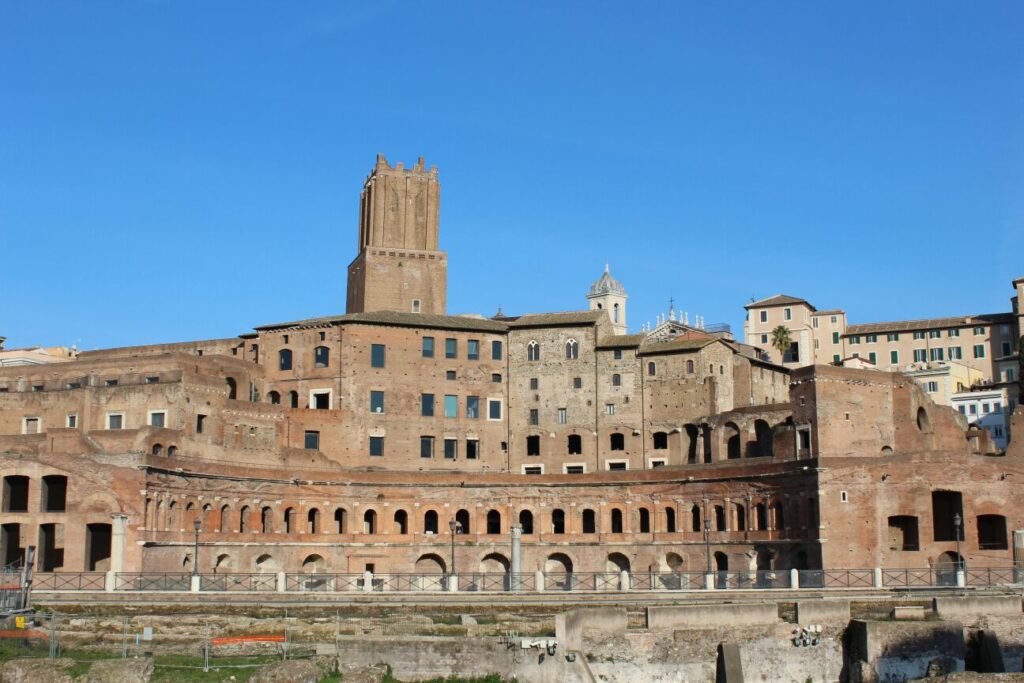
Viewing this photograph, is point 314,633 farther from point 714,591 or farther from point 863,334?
point 863,334

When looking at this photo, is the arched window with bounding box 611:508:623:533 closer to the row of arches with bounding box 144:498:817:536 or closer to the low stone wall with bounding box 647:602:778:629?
the row of arches with bounding box 144:498:817:536

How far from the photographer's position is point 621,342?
7606 centimetres

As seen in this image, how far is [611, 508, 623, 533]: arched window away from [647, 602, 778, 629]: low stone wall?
30.5 meters

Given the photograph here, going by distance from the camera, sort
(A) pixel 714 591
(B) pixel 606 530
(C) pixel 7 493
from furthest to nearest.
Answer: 1. (B) pixel 606 530
2. (C) pixel 7 493
3. (A) pixel 714 591

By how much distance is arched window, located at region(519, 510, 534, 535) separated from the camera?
239ft

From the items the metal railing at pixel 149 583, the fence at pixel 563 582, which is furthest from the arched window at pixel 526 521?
the metal railing at pixel 149 583

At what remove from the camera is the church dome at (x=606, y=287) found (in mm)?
135250

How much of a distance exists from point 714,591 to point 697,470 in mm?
23667

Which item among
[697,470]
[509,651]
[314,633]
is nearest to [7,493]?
[314,633]

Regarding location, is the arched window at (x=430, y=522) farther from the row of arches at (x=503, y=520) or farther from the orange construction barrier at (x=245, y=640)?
the orange construction barrier at (x=245, y=640)

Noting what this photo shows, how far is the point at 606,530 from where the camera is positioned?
71.2 meters

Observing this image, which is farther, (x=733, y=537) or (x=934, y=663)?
(x=733, y=537)

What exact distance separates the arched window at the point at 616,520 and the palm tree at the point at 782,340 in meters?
39.4

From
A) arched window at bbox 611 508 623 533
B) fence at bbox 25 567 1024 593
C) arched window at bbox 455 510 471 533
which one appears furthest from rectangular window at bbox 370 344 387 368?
fence at bbox 25 567 1024 593
